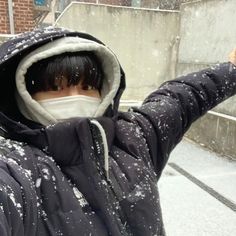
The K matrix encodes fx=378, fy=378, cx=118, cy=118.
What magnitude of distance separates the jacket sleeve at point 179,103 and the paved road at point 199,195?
1.87 meters

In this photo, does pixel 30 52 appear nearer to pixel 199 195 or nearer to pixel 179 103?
pixel 179 103

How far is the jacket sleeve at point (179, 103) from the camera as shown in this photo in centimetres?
143

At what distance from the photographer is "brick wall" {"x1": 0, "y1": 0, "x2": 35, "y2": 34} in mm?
6984

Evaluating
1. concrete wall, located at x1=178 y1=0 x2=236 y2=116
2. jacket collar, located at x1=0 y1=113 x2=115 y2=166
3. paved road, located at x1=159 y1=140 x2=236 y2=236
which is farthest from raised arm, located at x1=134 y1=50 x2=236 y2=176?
concrete wall, located at x1=178 y1=0 x2=236 y2=116

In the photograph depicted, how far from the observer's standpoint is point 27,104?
115 cm

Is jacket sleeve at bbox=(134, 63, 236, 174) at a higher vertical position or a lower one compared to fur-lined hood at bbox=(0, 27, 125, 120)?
lower

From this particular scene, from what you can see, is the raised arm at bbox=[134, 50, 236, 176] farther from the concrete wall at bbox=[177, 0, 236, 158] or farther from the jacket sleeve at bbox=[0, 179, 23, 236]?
the concrete wall at bbox=[177, 0, 236, 158]

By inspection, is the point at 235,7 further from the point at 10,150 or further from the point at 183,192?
the point at 10,150

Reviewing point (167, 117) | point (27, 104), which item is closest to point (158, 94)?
point (167, 117)

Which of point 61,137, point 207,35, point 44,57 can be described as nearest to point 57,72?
point 44,57

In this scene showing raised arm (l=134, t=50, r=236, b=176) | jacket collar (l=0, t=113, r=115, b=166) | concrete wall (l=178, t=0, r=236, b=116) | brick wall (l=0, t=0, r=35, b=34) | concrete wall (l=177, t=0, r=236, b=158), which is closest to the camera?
jacket collar (l=0, t=113, r=115, b=166)

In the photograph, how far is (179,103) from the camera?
156cm

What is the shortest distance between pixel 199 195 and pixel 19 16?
4974 millimetres

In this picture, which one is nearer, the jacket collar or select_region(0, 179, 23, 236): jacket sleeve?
select_region(0, 179, 23, 236): jacket sleeve
